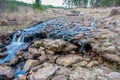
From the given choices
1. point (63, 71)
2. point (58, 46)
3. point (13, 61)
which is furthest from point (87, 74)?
point (13, 61)

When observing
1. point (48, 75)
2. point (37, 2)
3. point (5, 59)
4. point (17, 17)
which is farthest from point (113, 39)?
point (37, 2)

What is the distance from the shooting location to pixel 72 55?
21.1 feet

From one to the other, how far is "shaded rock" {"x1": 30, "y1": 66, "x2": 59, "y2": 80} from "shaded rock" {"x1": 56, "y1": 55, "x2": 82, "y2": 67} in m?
0.36

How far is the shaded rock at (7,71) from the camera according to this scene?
6111 mm

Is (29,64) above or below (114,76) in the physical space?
below

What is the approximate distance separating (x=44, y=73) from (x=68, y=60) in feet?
3.18

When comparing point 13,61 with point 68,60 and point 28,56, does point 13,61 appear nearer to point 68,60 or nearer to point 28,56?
point 28,56

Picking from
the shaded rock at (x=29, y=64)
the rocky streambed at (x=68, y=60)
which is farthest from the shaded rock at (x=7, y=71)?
the shaded rock at (x=29, y=64)

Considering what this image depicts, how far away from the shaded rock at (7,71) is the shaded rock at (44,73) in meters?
0.94

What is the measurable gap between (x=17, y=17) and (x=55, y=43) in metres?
8.45

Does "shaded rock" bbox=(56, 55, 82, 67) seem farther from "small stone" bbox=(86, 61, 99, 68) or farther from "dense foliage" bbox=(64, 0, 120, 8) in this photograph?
"dense foliage" bbox=(64, 0, 120, 8)

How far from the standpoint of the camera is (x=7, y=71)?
20.7 feet

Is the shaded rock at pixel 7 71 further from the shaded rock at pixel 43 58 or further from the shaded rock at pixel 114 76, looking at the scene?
the shaded rock at pixel 114 76

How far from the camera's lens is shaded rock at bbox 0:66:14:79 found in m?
6.11
